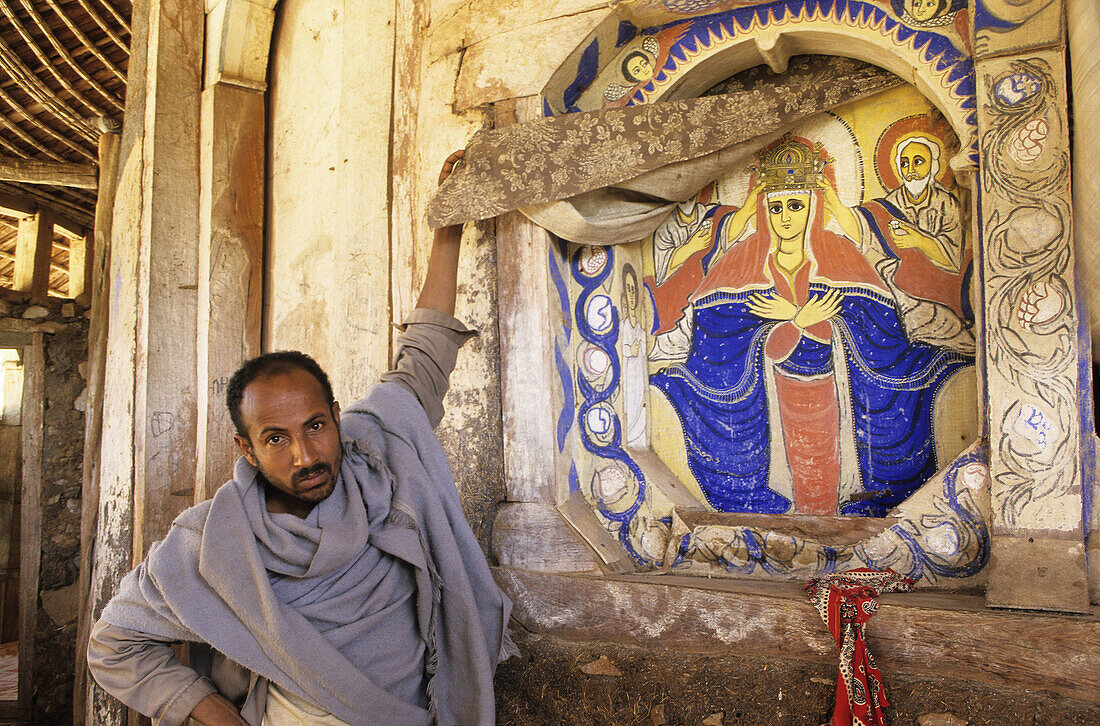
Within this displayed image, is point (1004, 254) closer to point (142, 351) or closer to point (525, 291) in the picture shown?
point (525, 291)

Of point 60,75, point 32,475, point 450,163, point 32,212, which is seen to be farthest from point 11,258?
point 450,163

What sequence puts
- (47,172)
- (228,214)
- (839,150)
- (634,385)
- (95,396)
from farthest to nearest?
1. (47,172)
2. (95,396)
3. (228,214)
4. (634,385)
5. (839,150)

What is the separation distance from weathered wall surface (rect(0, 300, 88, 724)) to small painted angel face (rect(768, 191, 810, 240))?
635 cm

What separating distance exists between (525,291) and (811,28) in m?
1.28

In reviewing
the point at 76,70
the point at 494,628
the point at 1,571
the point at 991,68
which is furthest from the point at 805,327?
the point at 1,571

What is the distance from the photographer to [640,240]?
2.91m

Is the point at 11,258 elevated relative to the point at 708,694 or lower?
elevated

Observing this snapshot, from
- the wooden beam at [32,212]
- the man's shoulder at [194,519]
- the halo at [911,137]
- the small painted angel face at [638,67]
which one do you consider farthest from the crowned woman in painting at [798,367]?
the wooden beam at [32,212]

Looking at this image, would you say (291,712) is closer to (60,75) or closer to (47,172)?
(60,75)

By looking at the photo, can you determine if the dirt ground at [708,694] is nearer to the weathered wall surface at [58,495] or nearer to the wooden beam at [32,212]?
the weathered wall surface at [58,495]

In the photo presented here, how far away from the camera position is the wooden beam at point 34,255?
665 cm

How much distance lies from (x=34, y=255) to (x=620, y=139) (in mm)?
6601

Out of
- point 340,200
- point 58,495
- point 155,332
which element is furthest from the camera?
point 58,495

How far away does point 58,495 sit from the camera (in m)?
6.43
